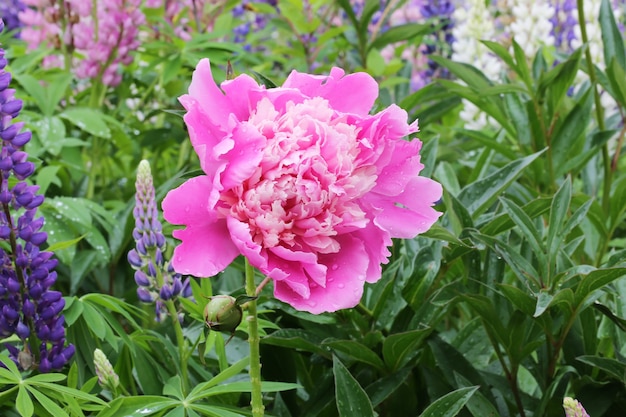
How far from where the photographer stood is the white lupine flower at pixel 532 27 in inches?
88.6

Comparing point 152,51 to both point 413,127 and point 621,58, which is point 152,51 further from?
point 413,127

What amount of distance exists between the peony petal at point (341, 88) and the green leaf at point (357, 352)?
31 cm

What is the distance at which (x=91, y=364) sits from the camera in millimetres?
1059

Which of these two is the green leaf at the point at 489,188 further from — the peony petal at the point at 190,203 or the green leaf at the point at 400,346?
the peony petal at the point at 190,203

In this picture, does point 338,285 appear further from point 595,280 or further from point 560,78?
point 560,78

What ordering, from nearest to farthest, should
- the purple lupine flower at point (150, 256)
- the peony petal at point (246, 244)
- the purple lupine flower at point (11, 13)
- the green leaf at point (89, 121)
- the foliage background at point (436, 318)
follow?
the peony petal at point (246, 244) < the foliage background at point (436, 318) < the purple lupine flower at point (150, 256) < the green leaf at point (89, 121) < the purple lupine flower at point (11, 13)

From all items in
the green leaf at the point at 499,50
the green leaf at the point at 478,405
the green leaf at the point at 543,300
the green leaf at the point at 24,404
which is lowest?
A: the green leaf at the point at 478,405

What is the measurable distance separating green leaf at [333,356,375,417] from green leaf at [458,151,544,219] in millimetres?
356

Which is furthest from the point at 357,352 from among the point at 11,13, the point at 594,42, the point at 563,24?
the point at 11,13

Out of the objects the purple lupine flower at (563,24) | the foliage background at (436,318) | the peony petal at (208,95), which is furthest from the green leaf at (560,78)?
the purple lupine flower at (563,24)

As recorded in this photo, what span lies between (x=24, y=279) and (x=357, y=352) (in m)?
0.39

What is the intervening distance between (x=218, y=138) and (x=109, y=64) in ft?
4.21

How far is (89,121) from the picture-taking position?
166cm

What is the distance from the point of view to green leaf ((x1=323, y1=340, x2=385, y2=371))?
98 centimetres
